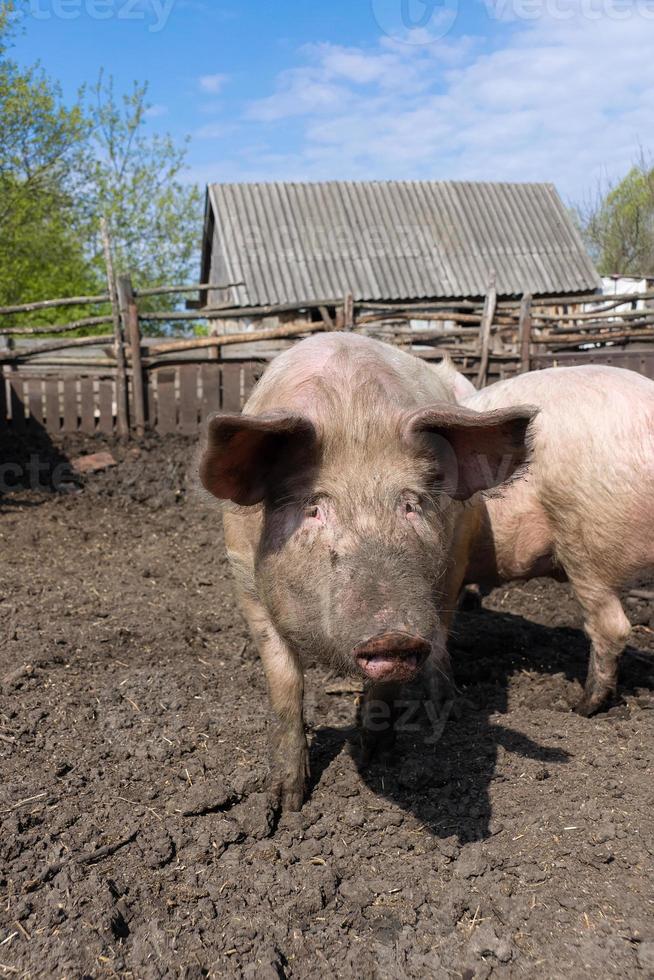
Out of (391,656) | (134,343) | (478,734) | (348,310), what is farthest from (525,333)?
(391,656)

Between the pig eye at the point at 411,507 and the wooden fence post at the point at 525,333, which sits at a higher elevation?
the wooden fence post at the point at 525,333

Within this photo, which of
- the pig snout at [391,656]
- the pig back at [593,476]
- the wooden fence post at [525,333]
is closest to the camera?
the pig snout at [391,656]

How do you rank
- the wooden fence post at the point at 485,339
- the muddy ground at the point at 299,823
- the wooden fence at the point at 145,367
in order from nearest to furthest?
the muddy ground at the point at 299,823 → the wooden fence at the point at 145,367 → the wooden fence post at the point at 485,339

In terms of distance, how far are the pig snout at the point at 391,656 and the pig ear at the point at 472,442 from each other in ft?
2.07

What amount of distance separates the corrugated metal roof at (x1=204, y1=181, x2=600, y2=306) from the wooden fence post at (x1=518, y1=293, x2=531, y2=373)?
771 cm

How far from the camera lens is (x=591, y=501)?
12.0 feet

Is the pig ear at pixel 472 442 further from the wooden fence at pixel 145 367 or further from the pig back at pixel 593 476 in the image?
the wooden fence at pixel 145 367

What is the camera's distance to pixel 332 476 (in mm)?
2312

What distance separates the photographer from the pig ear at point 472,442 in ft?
7.64

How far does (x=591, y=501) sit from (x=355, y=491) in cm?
177

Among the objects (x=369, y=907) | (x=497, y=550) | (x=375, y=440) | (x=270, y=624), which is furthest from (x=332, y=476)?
(x=497, y=550)

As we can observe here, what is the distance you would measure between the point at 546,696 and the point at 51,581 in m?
3.28

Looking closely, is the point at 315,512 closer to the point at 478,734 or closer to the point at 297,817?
the point at 297,817

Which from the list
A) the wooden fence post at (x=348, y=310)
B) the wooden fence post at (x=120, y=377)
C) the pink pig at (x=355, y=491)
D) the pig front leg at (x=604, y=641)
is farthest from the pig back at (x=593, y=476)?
the wooden fence post at (x=348, y=310)
